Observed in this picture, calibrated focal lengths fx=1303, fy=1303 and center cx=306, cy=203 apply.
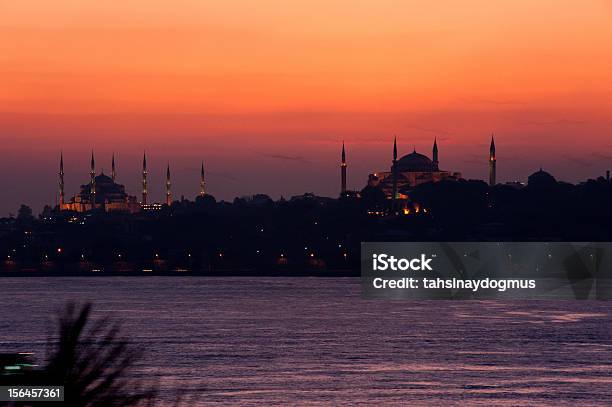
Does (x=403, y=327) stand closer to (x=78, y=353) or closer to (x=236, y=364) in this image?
(x=236, y=364)

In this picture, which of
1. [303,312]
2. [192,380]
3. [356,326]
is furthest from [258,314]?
[192,380]

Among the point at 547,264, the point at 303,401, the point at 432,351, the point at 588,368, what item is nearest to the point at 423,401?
the point at 303,401

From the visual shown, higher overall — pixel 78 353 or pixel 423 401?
pixel 78 353

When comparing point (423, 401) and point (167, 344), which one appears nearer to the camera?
point (423, 401)

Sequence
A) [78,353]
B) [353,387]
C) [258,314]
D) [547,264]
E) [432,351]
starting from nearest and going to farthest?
[78,353] < [353,387] < [432,351] < [258,314] < [547,264]

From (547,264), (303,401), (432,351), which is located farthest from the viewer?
(547,264)

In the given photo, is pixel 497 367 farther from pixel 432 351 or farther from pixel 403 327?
pixel 403 327
